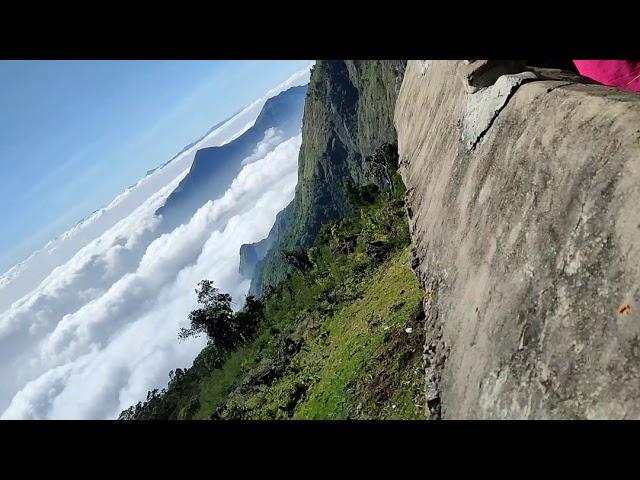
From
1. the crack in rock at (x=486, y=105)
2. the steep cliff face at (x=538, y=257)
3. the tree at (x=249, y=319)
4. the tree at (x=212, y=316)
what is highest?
the crack in rock at (x=486, y=105)

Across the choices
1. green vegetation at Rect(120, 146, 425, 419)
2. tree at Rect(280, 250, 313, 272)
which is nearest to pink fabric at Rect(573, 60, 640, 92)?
green vegetation at Rect(120, 146, 425, 419)

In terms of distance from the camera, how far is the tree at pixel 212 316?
77938mm

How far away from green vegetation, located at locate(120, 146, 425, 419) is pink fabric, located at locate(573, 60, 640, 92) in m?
9.34

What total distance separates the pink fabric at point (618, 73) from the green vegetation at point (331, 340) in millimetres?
9342

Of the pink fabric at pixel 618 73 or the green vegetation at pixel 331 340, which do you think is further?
the green vegetation at pixel 331 340

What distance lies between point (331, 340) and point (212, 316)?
46.9m

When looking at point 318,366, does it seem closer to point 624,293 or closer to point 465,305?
point 465,305

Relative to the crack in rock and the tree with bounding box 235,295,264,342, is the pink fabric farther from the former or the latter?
the tree with bounding box 235,295,264,342

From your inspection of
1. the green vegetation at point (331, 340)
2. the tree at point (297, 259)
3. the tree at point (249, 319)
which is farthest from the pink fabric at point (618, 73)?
the tree at point (297, 259)

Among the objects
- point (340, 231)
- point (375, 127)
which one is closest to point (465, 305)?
point (340, 231)

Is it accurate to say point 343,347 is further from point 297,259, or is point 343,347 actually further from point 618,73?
point 297,259

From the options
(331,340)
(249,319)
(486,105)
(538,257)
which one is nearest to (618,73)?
(486,105)

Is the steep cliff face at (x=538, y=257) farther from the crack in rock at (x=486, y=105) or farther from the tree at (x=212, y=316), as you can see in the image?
the tree at (x=212, y=316)
